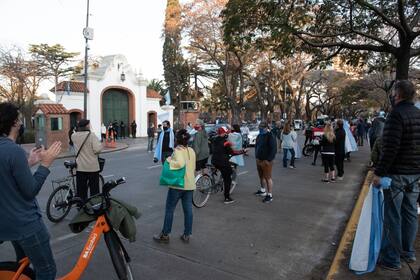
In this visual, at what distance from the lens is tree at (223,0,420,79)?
9578 mm

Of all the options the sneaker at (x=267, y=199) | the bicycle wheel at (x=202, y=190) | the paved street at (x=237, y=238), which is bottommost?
the paved street at (x=237, y=238)

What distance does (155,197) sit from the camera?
8.16 meters

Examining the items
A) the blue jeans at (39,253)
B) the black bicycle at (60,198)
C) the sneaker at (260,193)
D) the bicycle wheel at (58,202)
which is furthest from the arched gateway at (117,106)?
the blue jeans at (39,253)

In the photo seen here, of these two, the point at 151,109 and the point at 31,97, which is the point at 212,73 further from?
the point at 31,97

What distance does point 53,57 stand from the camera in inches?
1356

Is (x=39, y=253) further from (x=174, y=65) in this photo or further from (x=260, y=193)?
(x=174, y=65)

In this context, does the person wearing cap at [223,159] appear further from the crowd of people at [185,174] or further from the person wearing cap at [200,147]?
the person wearing cap at [200,147]

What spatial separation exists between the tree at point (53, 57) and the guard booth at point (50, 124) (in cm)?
1418

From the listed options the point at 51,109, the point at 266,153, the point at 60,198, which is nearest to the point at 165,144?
the point at 266,153

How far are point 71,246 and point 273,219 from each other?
348 cm

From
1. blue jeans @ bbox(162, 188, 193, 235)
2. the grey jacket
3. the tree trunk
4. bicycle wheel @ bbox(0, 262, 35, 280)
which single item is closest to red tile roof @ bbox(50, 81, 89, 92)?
the tree trunk

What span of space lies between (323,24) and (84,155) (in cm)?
922

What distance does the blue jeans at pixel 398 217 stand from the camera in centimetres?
390

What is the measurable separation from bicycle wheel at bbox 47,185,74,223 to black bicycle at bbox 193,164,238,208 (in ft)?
8.19
